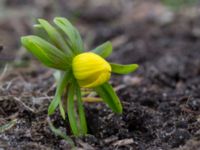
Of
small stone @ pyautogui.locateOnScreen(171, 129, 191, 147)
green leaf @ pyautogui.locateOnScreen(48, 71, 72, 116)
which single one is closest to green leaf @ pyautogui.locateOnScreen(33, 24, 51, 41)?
green leaf @ pyautogui.locateOnScreen(48, 71, 72, 116)

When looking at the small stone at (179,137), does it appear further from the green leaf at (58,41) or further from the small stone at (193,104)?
the green leaf at (58,41)

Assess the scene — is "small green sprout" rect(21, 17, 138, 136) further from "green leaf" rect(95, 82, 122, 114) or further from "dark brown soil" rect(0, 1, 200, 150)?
"dark brown soil" rect(0, 1, 200, 150)

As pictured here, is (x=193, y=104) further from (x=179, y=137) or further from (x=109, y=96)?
(x=109, y=96)

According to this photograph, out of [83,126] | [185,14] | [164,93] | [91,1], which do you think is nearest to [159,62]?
[164,93]

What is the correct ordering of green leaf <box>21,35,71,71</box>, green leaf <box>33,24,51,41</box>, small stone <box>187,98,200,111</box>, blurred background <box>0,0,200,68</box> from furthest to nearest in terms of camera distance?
1. blurred background <box>0,0,200,68</box>
2. small stone <box>187,98,200,111</box>
3. green leaf <box>33,24,51,41</box>
4. green leaf <box>21,35,71,71</box>

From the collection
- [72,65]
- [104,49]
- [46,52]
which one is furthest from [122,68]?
[46,52]

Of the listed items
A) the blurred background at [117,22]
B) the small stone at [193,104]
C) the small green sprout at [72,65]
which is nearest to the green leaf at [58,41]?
the small green sprout at [72,65]
